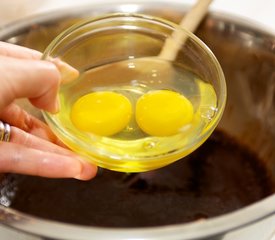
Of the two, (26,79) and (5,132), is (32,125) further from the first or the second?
(26,79)

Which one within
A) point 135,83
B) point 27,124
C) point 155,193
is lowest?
point 155,193

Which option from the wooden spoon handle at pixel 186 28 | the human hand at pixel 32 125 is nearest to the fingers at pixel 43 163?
the human hand at pixel 32 125

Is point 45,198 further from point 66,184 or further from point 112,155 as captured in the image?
point 112,155

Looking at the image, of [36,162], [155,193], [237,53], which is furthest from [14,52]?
[237,53]

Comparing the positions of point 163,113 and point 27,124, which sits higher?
→ point 163,113

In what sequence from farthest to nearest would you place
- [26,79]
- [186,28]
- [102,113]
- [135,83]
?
[186,28]
[135,83]
[102,113]
[26,79]

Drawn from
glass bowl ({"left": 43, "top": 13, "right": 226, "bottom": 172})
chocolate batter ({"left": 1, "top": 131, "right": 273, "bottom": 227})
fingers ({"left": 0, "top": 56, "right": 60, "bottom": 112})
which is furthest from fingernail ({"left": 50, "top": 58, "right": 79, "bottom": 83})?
chocolate batter ({"left": 1, "top": 131, "right": 273, "bottom": 227})

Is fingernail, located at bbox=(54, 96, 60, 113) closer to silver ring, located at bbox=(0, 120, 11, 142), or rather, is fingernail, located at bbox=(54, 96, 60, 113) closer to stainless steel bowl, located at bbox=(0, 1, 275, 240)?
silver ring, located at bbox=(0, 120, 11, 142)
